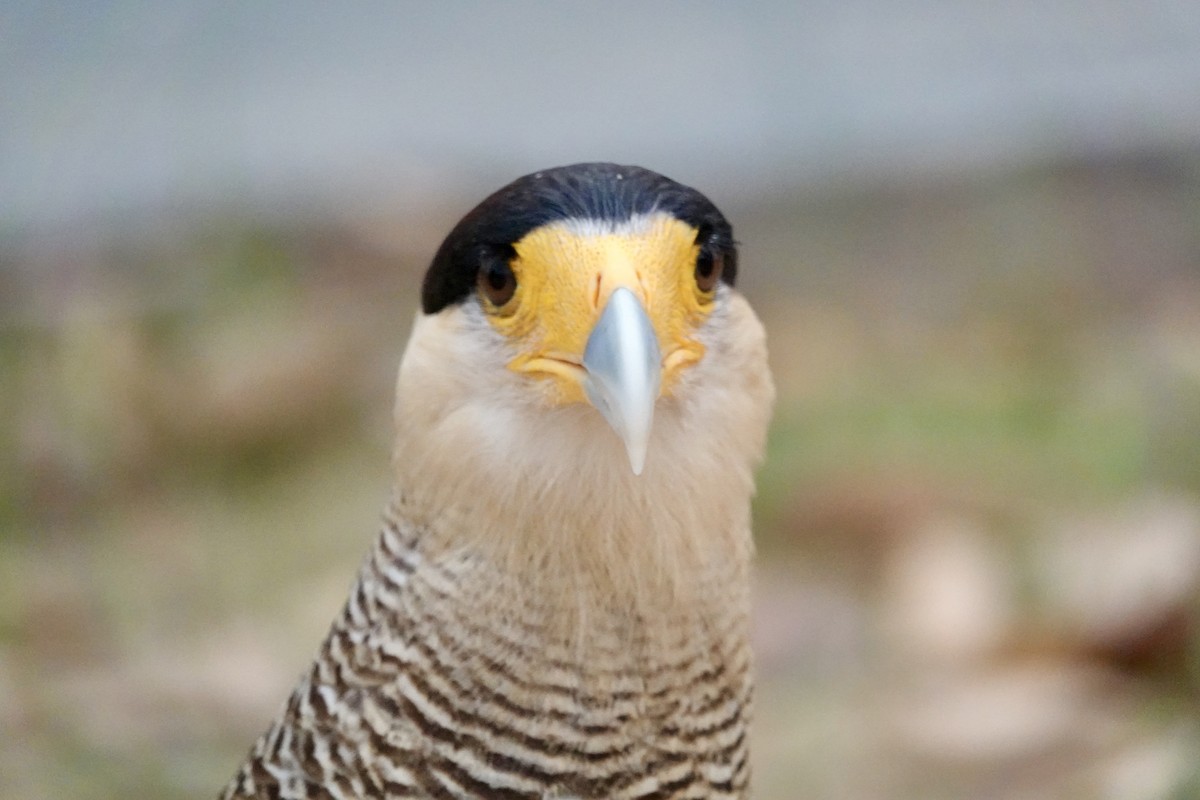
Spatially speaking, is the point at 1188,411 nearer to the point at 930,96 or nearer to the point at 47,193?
the point at 930,96

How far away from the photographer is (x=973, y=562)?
97.5 inches

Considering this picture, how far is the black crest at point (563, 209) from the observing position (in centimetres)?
106

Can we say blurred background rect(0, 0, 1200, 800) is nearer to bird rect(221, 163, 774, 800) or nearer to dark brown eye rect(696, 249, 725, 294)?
bird rect(221, 163, 774, 800)

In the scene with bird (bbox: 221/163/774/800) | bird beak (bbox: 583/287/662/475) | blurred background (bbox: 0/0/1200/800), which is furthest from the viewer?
blurred background (bbox: 0/0/1200/800)

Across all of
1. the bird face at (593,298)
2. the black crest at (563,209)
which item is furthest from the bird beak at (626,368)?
the black crest at (563,209)

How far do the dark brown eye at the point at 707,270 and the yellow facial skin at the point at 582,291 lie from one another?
23mm

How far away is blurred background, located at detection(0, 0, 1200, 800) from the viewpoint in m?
2.22

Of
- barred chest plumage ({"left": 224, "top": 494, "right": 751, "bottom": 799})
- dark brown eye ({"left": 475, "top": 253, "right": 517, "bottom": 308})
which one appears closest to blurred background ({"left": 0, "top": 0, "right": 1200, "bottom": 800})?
barred chest plumage ({"left": 224, "top": 494, "right": 751, "bottom": 799})

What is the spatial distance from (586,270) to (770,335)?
87.1 inches

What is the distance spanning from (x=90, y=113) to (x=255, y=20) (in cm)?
40

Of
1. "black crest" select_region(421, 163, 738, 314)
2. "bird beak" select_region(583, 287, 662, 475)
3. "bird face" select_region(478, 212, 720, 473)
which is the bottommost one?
"bird beak" select_region(583, 287, 662, 475)

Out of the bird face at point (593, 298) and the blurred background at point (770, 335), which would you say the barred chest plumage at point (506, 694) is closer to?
the bird face at point (593, 298)

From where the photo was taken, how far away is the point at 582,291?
1.03 m

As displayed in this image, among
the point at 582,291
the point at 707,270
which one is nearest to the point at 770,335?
→ the point at 707,270
